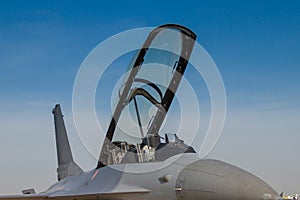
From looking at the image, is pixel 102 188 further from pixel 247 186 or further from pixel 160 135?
pixel 247 186

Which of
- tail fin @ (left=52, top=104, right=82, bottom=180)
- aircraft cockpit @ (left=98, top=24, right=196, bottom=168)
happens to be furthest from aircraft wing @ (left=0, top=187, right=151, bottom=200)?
tail fin @ (left=52, top=104, right=82, bottom=180)

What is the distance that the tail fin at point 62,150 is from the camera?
21.9 meters

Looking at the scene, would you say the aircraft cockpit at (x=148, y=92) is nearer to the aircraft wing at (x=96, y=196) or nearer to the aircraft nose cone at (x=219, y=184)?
the aircraft wing at (x=96, y=196)

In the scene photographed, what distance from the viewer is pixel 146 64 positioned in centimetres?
1407

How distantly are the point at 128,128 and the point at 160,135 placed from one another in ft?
3.37

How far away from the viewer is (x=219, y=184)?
10.2 m

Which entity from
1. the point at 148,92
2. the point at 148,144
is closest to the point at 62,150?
the point at 148,92

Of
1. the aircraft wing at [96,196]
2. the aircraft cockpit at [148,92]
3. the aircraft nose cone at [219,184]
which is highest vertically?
the aircraft cockpit at [148,92]

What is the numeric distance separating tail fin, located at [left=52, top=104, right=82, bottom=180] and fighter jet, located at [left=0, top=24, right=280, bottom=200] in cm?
622

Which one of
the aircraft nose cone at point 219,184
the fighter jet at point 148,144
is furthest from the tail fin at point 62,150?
the aircraft nose cone at point 219,184

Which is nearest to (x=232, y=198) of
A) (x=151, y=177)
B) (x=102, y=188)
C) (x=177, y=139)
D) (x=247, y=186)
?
A: (x=247, y=186)

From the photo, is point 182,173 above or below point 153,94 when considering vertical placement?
below

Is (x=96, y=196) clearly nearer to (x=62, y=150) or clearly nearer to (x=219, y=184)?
(x=219, y=184)

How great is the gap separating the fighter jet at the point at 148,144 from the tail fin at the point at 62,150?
6222mm
